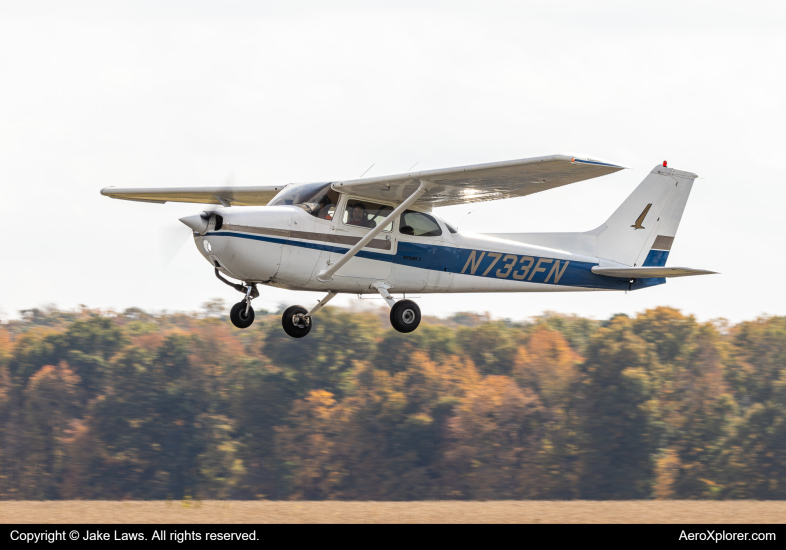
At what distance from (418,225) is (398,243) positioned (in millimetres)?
526

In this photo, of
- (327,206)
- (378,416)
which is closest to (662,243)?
(327,206)

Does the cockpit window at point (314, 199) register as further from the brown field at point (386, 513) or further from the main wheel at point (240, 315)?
the brown field at point (386, 513)

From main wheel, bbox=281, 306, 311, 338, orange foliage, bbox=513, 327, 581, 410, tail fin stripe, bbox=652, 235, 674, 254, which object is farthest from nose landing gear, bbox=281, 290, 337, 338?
orange foliage, bbox=513, 327, 581, 410

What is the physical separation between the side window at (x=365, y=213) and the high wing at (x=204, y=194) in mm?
2571

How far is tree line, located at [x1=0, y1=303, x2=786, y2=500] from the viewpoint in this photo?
70312 mm

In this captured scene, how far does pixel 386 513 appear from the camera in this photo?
30062 mm

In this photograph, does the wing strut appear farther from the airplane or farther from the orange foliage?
the orange foliage

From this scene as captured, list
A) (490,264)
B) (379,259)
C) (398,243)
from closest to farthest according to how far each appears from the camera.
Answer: (379,259) < (398,243) < (490,264)

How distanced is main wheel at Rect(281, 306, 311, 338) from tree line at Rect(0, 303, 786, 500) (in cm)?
5461

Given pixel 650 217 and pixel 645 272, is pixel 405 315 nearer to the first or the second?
pixel 645 272

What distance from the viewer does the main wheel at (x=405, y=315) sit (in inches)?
606

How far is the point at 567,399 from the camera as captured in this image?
7319cm

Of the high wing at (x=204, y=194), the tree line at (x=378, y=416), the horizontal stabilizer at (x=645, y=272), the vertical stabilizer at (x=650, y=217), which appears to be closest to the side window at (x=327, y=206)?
the high wing at (x=204, y=194)
